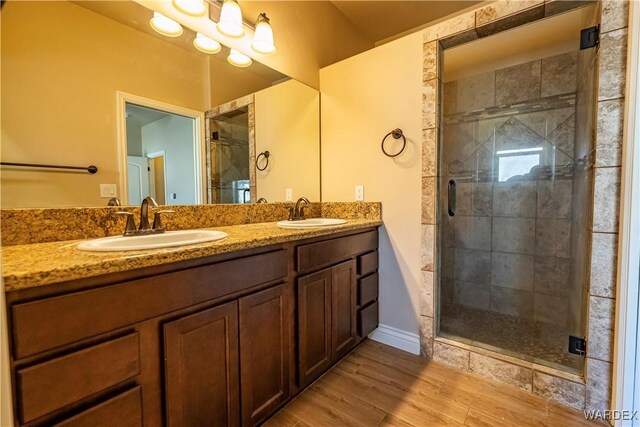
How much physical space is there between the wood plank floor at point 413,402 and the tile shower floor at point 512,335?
22 cm

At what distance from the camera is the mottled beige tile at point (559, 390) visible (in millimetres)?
1363

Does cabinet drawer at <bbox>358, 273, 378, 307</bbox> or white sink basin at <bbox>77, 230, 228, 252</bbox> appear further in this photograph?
cabinet drawer at <bbox>358, 273, 378, 307</bbox>

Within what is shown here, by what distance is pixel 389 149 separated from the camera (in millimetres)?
1936

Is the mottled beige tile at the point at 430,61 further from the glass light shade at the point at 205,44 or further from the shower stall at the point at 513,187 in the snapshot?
the glass light shade at the point at 205,44

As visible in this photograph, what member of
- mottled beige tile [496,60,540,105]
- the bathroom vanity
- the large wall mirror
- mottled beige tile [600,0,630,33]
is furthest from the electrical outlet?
mottled beige tile [496,60,540,105]

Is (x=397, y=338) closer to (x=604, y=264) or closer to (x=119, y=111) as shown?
(x=604, y=264)

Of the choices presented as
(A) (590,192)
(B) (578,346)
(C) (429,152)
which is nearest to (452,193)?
(C) (429,152)

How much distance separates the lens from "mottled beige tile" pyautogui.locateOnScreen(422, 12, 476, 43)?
1.61 metres

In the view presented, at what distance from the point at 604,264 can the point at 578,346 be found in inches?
17.9

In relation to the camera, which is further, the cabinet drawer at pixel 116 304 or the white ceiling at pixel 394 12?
the white ceiling at pixel 394 12

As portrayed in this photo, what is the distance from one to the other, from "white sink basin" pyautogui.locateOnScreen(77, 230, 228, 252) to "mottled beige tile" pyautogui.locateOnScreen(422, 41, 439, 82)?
156cm

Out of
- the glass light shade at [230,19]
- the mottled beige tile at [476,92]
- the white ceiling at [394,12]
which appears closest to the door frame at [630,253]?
the mottled beige tile at [476,92]

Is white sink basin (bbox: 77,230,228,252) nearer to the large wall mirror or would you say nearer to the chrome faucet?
the large wall mirror

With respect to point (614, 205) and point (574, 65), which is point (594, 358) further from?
point (574, 65)
